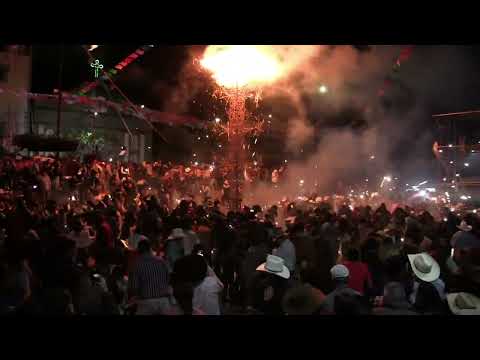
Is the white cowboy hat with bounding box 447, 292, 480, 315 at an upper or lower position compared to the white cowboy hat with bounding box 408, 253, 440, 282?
lower

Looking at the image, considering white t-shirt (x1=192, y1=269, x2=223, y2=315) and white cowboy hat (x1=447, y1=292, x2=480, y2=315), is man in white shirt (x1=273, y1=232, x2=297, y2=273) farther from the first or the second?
white cowboy hat (x1=447, y1=292, x2=480, y2=315)

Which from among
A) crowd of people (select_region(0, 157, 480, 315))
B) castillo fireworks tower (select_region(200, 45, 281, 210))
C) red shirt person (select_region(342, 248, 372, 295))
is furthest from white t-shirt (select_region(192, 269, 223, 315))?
castillo fireworks tower (select_region(200, 45, 281, 210))

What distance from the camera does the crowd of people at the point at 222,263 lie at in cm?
433

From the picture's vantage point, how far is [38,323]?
12.3 feet

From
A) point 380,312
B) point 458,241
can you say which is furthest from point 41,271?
point 458,241

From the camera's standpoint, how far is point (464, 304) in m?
4.10

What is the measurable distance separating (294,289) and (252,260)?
82.5 inches

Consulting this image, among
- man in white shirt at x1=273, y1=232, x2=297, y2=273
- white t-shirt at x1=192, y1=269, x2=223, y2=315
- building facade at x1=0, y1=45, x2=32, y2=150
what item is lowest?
white t-shirt at x1=192, y1=269, x2=223, y2=315

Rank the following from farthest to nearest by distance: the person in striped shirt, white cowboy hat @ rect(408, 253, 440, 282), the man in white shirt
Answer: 1. the man in white shirt
2. the person in striped shirt
3. white cowboy hat @ rect(408, 253, 440, 282)

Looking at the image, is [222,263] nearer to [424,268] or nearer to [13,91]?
[424,268]

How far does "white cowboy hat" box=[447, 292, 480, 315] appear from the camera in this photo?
4066 mm

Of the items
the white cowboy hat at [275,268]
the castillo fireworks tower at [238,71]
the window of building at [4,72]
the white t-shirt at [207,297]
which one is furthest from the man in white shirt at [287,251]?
the window of building at [4,72]

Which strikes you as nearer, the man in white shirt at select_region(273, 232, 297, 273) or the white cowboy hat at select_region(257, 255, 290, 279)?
the white cowboy hat at select_region(257, 255, 290, 279)

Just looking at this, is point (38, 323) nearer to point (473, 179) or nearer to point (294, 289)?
point (294, 289)
